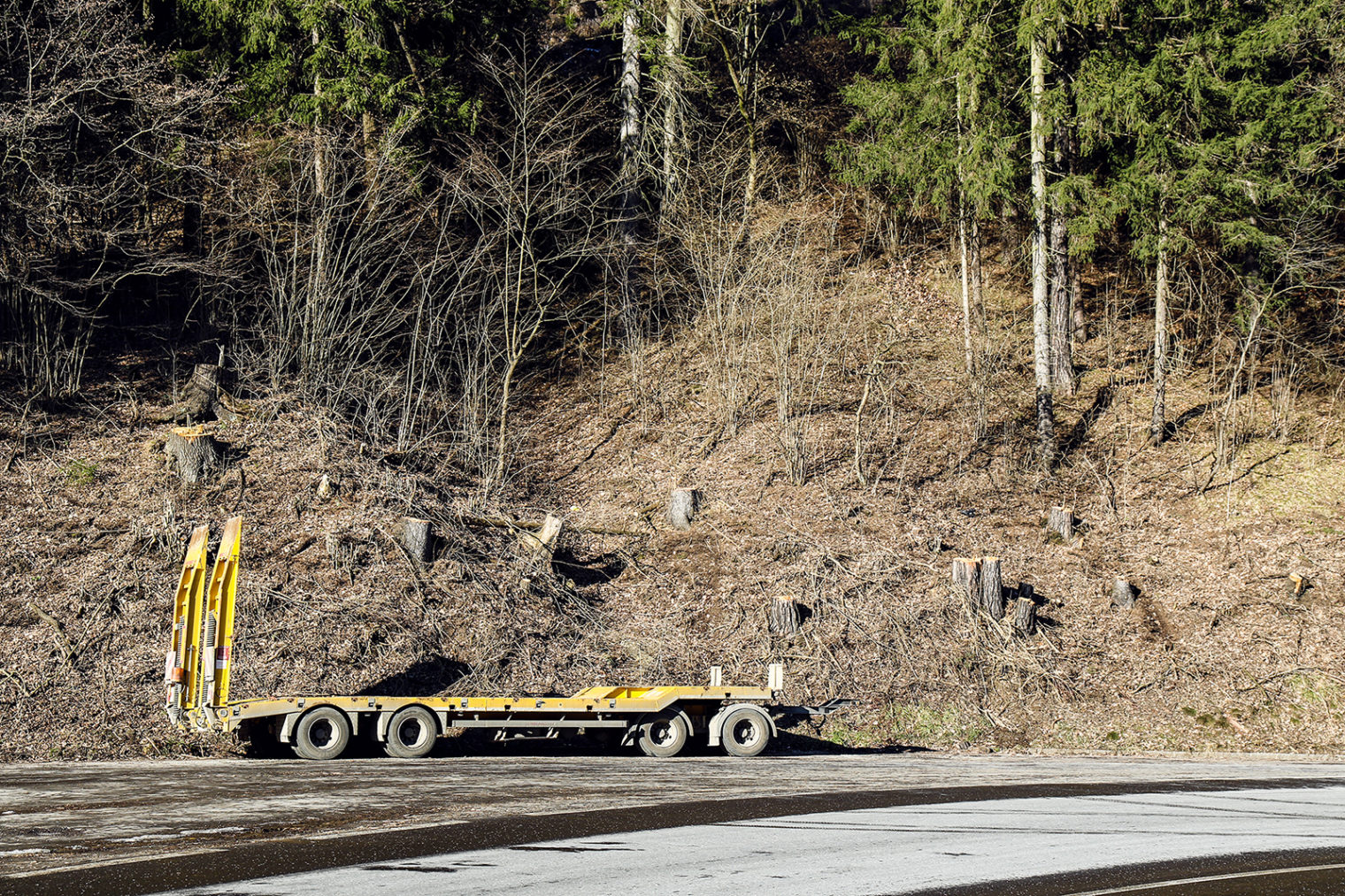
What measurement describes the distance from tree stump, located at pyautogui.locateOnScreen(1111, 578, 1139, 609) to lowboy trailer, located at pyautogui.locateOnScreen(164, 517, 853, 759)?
7.78 meters

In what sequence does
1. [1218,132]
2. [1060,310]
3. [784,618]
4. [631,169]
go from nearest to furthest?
1. [784,618]
2. [1218,132]
3. [1060,310]
4. [631,169]

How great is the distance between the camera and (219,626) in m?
11.6

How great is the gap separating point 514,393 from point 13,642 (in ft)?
42.2

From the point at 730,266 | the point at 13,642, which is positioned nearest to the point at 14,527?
the point at 13,642

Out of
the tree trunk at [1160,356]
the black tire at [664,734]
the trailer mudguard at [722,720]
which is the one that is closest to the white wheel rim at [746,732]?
the trailer mudguard at [722,720]

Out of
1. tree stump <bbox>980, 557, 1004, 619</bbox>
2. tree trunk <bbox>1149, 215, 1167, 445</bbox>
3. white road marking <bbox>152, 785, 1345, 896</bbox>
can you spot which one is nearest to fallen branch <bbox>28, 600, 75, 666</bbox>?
white road marking <bbox>152, 785, 1345, 896</bbox>

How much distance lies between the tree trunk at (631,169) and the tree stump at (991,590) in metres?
11.5

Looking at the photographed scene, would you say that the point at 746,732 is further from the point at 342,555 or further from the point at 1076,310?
the point at 1076,310

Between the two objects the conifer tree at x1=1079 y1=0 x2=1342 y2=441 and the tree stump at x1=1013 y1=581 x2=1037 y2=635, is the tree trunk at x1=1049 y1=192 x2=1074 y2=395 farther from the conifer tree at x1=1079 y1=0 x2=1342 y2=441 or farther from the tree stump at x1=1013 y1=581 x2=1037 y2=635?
the tree stump at x1=1013 y1=581 x2=1037 y2=635

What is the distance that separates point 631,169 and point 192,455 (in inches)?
519

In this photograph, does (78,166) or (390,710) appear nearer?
(390,710)

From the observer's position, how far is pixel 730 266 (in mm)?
24469

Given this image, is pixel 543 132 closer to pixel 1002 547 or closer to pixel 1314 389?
pixel 1002 547

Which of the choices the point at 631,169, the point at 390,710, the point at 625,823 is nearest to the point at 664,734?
the point at 390,710
